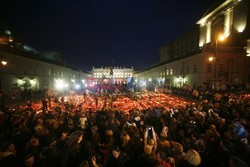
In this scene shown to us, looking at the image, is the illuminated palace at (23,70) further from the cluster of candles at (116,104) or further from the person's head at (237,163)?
the person's head at (237,163)

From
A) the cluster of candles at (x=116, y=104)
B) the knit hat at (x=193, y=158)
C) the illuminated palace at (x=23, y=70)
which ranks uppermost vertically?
the illuminated palace at (x=23, y=70)

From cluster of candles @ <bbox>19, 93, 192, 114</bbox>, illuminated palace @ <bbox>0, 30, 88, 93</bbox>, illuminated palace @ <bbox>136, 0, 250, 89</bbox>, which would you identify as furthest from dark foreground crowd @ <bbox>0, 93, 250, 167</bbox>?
illuminated palace @ <bbox>136, 0, 250, 89</bbox>

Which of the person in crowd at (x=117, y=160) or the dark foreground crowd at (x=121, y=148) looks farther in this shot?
the person in crowd at (x=117, y=160)

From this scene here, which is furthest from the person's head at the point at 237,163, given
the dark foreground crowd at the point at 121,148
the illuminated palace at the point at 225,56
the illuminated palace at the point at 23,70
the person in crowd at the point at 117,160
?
the illuminated palace at the point at 225,56

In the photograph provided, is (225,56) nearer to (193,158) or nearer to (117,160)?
(193,158)

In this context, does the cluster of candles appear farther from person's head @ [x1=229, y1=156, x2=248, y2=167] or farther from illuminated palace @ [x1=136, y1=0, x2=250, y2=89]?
illuminated palace @ [x1=136, y1=0, x2=250, y2=89]

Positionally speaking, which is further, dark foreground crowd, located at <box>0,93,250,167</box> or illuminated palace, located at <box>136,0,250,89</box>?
illuminated palace, located at <box>136,0,250,89</box>

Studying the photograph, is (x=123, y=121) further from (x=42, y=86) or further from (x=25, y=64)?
(x=42, y=86)

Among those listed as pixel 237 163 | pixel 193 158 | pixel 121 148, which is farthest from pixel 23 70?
pixel 237 163

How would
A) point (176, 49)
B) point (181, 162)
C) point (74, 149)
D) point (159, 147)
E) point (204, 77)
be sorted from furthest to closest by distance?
point (176, 49) → point (204, 77) → point (159, 147) → point (74, 149) → point (181, 162)

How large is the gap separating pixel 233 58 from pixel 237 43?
3.83 meters

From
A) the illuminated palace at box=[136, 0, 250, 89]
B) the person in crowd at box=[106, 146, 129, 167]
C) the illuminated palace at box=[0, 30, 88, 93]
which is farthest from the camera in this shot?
the illuminated palace at box=[136, 0, 250, 89]

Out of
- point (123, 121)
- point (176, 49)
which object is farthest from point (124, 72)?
point (123, 121)

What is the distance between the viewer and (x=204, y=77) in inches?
1152
